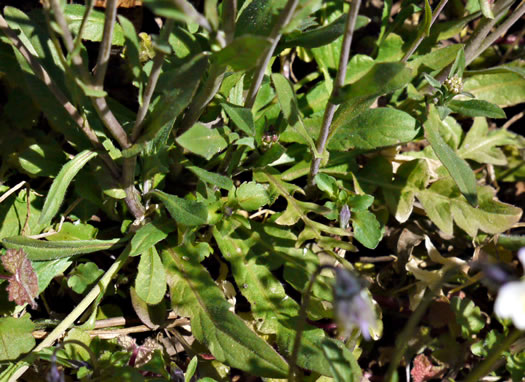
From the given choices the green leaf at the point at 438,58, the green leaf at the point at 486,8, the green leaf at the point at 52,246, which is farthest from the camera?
the green leaf at the point at 438,58

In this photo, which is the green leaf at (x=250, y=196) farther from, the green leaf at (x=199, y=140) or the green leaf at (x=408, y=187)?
the green leaf at (x=408, y=187)

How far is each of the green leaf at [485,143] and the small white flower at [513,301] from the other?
62.8 inches

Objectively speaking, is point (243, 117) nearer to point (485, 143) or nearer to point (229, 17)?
point (229, 17)

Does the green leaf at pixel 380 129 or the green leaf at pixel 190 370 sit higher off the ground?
the green leaf at pixel 380 129

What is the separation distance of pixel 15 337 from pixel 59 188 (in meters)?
0.63

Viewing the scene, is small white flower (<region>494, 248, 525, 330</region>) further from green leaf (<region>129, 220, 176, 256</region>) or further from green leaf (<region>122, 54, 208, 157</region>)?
green leaf (<region>129, 220, 176, 256</region>)

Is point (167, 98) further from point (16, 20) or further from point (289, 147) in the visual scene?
point (289, 147)

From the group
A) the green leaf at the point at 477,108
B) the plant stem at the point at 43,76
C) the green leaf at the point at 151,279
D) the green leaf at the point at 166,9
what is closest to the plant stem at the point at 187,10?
the green leaf at the point at 166,9

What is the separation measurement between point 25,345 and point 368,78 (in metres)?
1.57

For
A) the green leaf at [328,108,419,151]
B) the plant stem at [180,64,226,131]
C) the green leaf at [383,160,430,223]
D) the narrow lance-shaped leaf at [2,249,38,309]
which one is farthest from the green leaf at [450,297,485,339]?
the narrow lance-shaped leaf at [2,249,38,309]

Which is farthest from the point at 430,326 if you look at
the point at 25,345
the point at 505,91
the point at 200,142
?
the point at 25,345

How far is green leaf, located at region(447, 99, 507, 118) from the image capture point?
92.0 inches

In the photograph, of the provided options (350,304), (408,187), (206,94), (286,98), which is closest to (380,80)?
(286,98)

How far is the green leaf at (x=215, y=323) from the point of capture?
202 centimetres
